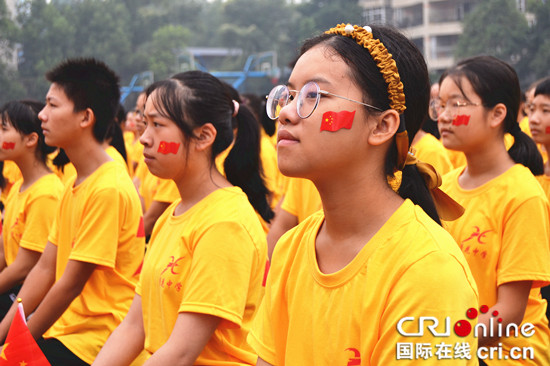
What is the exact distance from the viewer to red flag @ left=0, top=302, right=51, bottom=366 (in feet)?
8.91

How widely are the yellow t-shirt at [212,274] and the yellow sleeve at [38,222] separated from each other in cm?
162

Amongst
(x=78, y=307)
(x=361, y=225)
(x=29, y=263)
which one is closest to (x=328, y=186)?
(x=361, y=225)

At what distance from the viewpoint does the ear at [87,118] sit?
3.74 meters

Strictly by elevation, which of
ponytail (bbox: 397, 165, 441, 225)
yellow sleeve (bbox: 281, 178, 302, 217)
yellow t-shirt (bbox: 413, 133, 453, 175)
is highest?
yellow t-shirt (bbox: 413, 133, 453, 175)

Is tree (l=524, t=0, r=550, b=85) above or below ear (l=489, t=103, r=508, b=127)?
above

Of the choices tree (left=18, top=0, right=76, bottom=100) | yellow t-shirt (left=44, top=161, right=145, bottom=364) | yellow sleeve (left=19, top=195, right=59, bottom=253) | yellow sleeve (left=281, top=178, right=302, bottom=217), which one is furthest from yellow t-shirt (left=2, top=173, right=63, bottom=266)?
tree (left=18, top=0, right=76, bottom=100)

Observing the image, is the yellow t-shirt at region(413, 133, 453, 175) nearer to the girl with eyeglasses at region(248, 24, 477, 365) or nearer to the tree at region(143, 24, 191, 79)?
the girl with eyeglasses at region(248, 24, 477, 365)

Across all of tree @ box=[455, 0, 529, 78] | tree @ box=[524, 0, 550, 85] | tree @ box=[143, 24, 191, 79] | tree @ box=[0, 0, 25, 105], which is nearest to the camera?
tree @ box=[0, 0, 25, 105]

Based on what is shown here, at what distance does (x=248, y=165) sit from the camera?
327 cm

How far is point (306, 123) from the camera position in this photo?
5.90 feet

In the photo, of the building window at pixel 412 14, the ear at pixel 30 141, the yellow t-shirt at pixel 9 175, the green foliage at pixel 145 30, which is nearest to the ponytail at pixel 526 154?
the green foliage at pixel 145 30

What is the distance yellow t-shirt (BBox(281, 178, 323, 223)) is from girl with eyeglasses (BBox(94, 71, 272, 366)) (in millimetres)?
1594

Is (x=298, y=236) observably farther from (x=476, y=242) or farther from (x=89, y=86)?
(x=89, y=86)

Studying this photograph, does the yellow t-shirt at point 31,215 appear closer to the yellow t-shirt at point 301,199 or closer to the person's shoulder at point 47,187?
the person's shoulder at point 47,187
